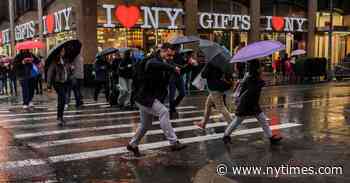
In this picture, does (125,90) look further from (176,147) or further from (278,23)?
(278,23)

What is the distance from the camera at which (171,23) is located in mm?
26203

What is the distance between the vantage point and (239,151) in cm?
748

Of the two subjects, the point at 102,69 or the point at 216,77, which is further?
the point at 102,69

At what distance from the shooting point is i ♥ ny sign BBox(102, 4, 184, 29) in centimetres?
2364

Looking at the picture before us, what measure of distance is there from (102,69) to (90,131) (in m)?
5.62

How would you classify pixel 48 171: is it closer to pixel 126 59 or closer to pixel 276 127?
pixel 276 127

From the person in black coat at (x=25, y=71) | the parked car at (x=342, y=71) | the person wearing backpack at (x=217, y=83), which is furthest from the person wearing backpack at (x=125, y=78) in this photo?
the parked car at (x=342, y=71)

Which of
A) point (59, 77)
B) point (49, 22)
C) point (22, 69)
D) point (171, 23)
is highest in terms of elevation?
point (49, 22)

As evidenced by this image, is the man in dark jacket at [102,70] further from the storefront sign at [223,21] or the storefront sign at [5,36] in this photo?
the storefront sign at [5,36]

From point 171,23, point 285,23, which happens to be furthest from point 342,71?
point 171,23

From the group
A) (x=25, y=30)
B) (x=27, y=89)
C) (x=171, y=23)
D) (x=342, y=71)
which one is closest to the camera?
(x=27, y=89)

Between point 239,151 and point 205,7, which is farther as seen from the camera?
point 205,7

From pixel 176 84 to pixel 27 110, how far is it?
5025 mm

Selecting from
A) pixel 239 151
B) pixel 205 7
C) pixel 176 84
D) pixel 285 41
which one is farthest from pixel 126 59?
pixel 285 41
